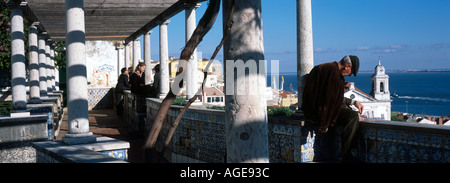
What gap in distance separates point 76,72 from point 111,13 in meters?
5.35

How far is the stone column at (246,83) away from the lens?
2.50m

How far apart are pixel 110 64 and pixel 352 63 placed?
20.5 m

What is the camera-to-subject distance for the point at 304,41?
668cm

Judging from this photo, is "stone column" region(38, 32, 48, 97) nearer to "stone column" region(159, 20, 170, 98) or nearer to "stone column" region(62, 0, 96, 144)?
"stone column" region(159, 20, 170, 98)

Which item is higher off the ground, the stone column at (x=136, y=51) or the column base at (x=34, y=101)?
the stone column at (x=136, y=51)

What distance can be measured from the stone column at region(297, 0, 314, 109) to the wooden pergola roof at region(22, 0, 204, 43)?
2866mm

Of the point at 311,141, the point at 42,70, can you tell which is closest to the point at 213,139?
the point at 311,141

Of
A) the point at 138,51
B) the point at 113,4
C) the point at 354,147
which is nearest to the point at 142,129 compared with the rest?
the point at 113,4

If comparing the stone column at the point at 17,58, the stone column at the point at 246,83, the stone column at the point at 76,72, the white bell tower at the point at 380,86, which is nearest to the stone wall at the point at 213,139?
the stone column at the point at 76,72

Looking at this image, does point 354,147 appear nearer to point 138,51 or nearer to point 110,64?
point 138,51

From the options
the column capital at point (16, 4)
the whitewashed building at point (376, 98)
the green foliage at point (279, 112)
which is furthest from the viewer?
the whitewashed building at point (376, 98)

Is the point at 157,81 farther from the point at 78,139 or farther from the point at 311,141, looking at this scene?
the point at 78,139

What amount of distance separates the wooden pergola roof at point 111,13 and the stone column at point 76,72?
343cm

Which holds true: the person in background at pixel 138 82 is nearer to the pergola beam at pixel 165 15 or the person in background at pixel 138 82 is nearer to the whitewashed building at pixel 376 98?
the pergola beam at pixel 165 15
